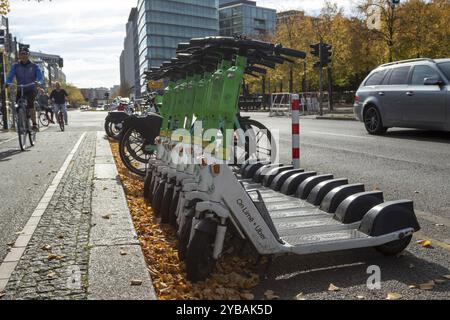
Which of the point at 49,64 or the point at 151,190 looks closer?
the point at 151,190

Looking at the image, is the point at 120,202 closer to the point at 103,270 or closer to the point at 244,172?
the point at 244,172

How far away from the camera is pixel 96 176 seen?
671 cm

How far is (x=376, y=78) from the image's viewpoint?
13.8 metres

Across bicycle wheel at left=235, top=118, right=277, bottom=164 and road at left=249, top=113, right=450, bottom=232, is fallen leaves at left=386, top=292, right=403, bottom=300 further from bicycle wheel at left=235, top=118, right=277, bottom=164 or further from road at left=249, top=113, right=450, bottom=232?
bicycle wheel at left=235, top=118, right=277, bottom=164

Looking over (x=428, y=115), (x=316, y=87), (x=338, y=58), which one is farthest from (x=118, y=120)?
(x=316, y=87)

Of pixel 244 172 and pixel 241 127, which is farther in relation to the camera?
pixel 241 127

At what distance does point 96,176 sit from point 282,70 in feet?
139

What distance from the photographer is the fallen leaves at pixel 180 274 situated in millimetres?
3033

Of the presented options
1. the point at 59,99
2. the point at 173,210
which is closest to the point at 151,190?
the point at 173,210

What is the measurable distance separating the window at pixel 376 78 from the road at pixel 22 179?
7995 mm

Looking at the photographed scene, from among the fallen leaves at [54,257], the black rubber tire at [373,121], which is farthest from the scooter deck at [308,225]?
the black rubber tire at [373,121]

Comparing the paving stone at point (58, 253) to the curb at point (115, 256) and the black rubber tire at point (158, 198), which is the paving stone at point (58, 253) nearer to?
the curb at point (115, 256)

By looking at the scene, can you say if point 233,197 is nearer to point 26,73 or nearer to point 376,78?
point 26,73

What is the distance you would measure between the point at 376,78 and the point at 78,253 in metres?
11.8
